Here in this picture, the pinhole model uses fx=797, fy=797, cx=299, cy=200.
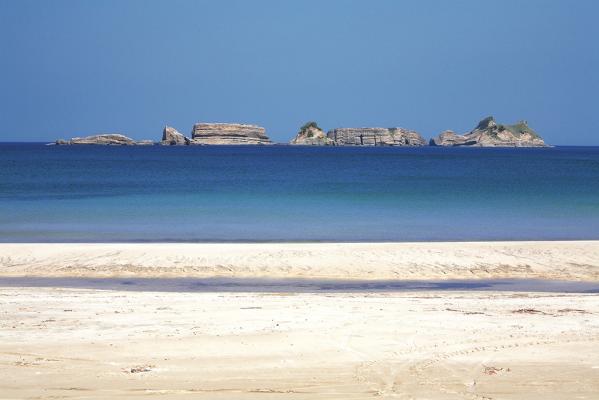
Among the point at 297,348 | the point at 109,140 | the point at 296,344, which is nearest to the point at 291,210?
the point at 296,344

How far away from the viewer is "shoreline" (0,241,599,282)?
59.1ft

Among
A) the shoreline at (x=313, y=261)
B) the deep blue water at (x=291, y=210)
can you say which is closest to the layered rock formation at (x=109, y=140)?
the deep blue water at (x=291, y=210)

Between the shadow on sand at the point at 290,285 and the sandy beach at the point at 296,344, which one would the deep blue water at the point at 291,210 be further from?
the sandy beach at the point at 296,344

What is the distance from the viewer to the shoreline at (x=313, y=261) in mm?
18000

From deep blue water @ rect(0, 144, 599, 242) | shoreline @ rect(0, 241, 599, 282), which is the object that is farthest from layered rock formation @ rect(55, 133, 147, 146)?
shoreline @ rect(0, 241, 599, 282)

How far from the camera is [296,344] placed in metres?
9.67

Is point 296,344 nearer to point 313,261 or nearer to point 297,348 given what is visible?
point 297,348

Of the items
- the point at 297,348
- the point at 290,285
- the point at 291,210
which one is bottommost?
the point at 290,285

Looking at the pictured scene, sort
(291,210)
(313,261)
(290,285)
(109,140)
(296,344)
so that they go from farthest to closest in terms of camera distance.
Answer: (109,140), (291,210), (313,261), (290,285), (296,344)

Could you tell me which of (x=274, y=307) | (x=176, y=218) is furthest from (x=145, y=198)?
(x=274, y=307)

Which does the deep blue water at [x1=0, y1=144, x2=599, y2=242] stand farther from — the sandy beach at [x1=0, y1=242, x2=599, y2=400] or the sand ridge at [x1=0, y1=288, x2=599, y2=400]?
the sand ridge at [x1=0, y1=288, x2=599, y2=400]

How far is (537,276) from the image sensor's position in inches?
707

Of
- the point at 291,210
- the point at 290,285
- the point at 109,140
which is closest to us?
the point at 290,285

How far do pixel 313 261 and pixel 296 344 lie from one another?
9.60 m
